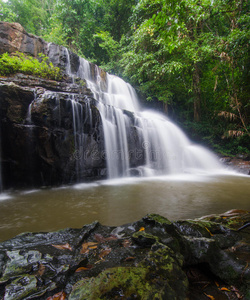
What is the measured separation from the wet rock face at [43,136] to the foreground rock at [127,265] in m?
4.36

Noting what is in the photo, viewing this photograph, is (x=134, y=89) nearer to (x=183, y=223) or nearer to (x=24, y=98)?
(x=24, y=98)

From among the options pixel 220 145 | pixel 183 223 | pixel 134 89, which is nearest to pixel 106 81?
pixel 134 89

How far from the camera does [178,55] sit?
10016mm

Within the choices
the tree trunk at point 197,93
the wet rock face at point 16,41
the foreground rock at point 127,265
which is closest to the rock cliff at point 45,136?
the wet rock face at point 16,41

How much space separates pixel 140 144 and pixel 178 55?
6.27 m

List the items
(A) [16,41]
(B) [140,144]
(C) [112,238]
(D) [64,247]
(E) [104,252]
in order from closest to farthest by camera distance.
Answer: (E) [104,252] < (D) [64,247] < (C) [112,238] < (B) [140,144] < (A) [16,41]

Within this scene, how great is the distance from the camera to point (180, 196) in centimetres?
423

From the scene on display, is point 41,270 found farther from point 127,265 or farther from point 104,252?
point 127,265

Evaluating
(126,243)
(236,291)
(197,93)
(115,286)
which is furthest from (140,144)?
(115,286)

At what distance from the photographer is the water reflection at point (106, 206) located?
2.81m

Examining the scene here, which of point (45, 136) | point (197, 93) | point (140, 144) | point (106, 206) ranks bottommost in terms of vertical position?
point (106, 206)

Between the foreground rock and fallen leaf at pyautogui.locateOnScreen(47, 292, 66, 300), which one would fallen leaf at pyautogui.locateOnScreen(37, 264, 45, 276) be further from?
fallen leaf at pyautogui.locateOnScreen(47, 292, 66, 300)

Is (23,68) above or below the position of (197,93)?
above

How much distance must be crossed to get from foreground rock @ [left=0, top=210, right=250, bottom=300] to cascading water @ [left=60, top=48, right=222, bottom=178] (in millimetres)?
5057
